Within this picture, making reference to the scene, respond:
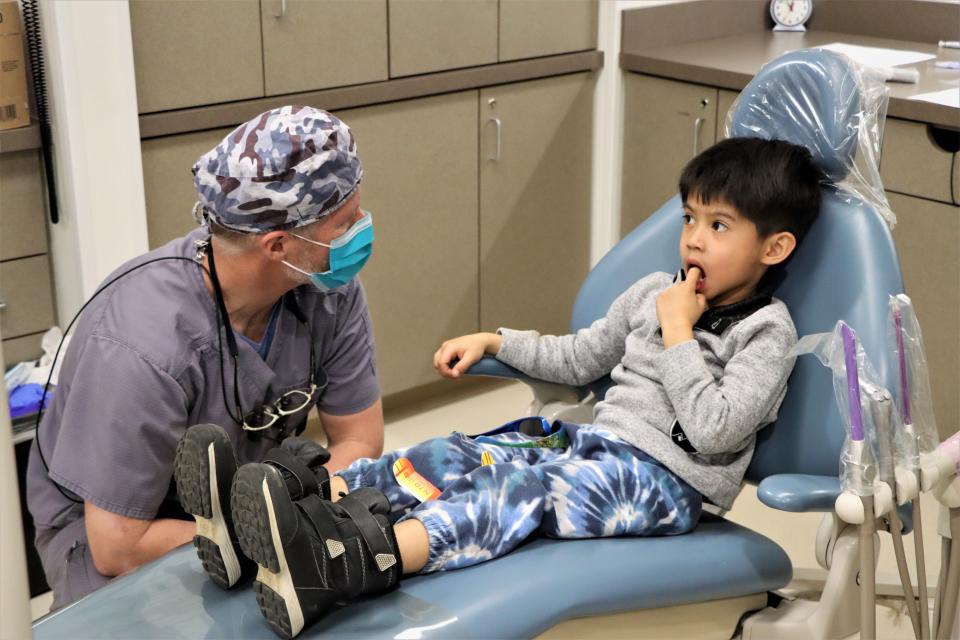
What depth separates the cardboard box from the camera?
2.26 metres

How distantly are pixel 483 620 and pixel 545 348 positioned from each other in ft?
2.07

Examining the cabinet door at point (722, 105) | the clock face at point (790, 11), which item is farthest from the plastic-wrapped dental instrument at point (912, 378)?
the clock face at point (790, 11)

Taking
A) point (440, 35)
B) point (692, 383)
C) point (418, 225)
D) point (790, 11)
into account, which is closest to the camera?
point (692, 383)

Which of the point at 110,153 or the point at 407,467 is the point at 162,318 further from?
the point at 110,153

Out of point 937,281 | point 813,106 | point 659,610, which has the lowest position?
point 659,610

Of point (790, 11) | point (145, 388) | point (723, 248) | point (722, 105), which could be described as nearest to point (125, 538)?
point (145, 388)

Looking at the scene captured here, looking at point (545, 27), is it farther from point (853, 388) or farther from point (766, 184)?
point (853, 388)

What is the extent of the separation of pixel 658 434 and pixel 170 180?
4.40 feet

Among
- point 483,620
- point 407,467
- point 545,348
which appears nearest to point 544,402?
point 545,348

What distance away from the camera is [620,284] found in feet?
6.55

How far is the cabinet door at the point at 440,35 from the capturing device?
9.20 ft

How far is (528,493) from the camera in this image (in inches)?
62.4

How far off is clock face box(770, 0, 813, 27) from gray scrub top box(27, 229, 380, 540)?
7.52 ft

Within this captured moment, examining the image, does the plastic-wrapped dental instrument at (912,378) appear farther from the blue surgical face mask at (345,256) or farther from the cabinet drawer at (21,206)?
the cabinet drawer at (21,206)
